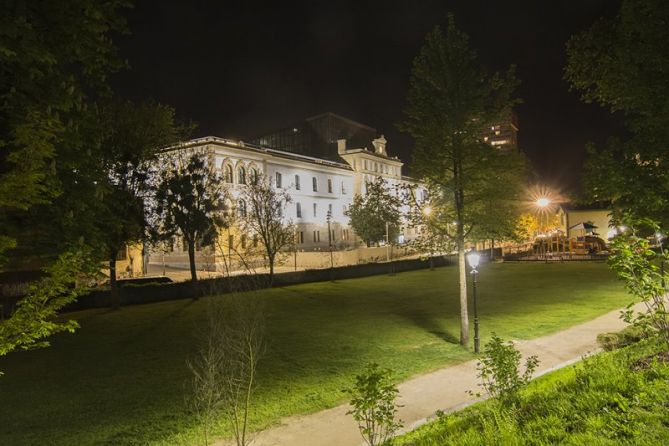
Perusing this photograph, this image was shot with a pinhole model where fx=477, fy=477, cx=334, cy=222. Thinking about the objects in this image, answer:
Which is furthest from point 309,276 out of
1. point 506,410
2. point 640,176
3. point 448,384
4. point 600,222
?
point 600,222

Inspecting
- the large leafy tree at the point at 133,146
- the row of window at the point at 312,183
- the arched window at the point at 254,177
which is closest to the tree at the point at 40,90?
the large leafy tree at the point at 133,146

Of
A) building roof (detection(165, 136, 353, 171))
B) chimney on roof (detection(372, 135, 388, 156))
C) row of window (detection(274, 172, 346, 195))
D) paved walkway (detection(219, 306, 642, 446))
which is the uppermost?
chimney on roof (detection(372, 135, 388, 156))

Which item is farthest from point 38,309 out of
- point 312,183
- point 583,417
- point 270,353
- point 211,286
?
point 312,183

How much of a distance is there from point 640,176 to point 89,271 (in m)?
11.1

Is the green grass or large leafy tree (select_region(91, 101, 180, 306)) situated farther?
large leafy tree (select_region(91, 101, 180, 306))

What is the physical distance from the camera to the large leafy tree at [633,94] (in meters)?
9.79

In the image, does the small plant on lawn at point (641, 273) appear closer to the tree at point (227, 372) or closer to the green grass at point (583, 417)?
the green grass at point (583, 417)

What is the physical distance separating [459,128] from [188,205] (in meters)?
17.6

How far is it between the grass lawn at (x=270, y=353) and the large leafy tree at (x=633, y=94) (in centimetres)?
618

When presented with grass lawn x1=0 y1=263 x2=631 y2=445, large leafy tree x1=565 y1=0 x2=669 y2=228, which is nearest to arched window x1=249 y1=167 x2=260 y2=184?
grass lawn x1=0 y1=263 x2=631 y2=445

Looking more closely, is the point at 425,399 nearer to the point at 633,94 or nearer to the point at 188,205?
the point at 633,94

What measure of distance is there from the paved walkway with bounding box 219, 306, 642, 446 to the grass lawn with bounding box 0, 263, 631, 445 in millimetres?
493

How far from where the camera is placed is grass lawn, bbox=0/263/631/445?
9.63 m

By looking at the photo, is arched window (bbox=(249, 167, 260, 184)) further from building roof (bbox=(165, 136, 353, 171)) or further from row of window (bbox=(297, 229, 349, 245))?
row of window (bbox=(297, 229, 349, 245))
